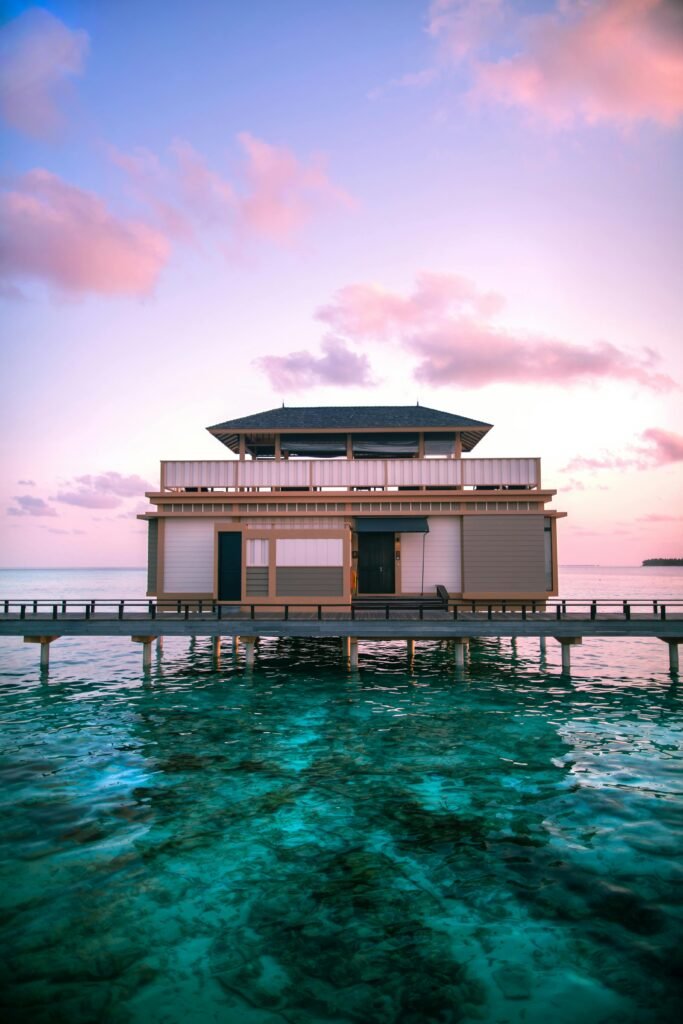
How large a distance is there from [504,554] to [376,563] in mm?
5843

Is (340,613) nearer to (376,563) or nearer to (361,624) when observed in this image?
(361,624)

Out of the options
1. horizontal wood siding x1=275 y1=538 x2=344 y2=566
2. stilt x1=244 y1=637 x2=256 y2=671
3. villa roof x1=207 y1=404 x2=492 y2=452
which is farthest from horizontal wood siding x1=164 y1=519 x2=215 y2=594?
villa roof x1=207 y1=404 x2=492 y2=452

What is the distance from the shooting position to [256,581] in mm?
27359

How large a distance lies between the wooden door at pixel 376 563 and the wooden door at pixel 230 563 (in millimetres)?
5687

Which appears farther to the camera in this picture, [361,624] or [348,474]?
[348,474]

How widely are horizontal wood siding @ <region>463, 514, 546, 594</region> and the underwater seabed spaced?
848 centimetres

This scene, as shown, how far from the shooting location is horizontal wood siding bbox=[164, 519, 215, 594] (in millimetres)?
28688

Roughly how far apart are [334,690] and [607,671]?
604 inches

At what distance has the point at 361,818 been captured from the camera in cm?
1172

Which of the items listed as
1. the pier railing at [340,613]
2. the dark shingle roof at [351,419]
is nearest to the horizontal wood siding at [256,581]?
the pier railing at [340,613]

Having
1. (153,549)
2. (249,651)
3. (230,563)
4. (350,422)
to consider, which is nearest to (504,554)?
(350,422)

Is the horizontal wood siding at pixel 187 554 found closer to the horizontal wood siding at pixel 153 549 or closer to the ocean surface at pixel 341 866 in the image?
the horizontal wood siding at pixel 153 549

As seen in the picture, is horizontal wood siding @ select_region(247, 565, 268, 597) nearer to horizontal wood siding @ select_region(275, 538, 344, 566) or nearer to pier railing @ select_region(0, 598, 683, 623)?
pier railing @ select_region(0, 598, 683, 623)

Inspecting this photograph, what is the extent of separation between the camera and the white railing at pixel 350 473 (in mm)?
28812
